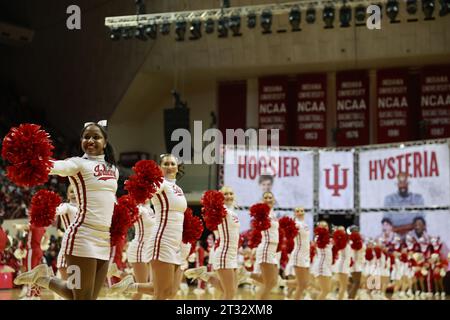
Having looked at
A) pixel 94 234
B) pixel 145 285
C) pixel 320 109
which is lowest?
pixel 145 285

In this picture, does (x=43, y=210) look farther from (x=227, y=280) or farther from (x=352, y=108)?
(x=352, y=108)

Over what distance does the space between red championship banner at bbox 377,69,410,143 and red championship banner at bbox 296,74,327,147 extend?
138 centimetres

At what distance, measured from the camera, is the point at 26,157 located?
4.08 meters

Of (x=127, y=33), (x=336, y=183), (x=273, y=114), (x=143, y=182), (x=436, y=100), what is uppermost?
(x=127, y=33)

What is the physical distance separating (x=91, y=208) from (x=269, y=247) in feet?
13.9

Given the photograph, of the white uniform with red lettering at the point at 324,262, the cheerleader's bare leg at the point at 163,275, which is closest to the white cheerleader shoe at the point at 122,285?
the cheerleader's bare leg at the point at 163,275

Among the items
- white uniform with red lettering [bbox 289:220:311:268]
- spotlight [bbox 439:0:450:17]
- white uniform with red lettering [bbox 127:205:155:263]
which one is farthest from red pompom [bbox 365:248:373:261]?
white uniform with red lettering [bbox 127:205:155:263]

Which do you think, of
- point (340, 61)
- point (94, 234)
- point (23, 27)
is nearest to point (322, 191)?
point (340, 61)

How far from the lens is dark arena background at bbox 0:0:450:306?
12.5 m

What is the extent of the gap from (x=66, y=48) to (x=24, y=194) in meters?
4.46

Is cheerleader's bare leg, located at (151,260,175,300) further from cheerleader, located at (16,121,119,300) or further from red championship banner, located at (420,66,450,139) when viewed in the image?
red championship banner, located at (420,66,450,139)

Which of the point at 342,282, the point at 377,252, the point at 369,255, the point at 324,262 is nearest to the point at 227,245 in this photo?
the point at 324,262

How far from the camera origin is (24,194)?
51.3 feet

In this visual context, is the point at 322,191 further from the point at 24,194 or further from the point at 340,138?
the point at 24,194
